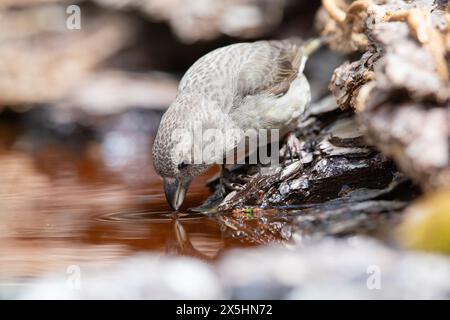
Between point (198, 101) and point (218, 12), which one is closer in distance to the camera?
point (198, 101)

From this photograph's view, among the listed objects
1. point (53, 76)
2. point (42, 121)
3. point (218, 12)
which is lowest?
point (42, 121)

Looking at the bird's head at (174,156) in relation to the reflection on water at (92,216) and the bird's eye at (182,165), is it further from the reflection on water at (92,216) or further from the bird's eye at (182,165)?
the reflection on water at (92,216)

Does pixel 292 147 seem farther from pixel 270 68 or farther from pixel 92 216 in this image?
pixel 92 216

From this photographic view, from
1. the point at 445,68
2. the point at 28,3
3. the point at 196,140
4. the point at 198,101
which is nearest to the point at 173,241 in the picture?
the point at 196,140

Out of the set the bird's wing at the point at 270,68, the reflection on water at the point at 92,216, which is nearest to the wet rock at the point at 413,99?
the reflection on water at the point at 92,216

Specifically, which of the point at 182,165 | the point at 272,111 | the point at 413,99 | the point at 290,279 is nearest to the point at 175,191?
the point at 182,165

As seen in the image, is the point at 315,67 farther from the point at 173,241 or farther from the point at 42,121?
the point at 173,241

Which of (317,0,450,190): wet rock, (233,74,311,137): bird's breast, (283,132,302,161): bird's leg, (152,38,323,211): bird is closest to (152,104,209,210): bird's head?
(152,38,323,211): bird
